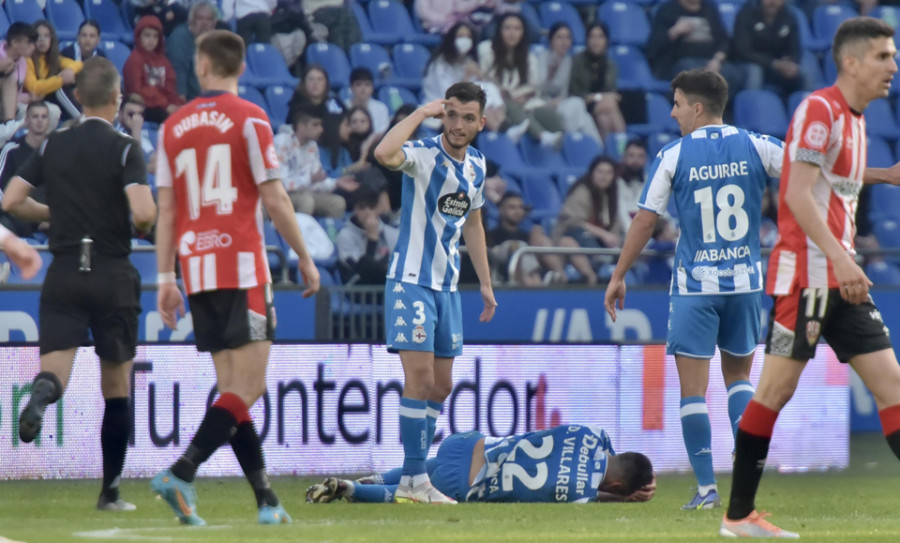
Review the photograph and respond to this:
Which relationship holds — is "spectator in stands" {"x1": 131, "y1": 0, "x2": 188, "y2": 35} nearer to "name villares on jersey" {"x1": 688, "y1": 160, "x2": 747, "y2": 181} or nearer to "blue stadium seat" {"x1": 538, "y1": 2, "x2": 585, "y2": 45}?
"blue stadium seat" {"x1": 538, "y1": 2, "x2": 585, "y2": 45}

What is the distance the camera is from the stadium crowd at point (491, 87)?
486 inches

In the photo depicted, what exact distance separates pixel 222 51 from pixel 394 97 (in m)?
8.13

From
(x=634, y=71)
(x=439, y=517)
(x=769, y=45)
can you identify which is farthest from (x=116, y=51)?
(x=439, y=517)

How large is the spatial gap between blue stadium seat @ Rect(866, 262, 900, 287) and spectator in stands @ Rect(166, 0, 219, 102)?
6.35m

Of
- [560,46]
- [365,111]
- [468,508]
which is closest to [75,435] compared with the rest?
[468,508]

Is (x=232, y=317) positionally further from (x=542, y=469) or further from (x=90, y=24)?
(x=90, y=24)

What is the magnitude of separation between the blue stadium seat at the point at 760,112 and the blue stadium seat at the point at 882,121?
959mm

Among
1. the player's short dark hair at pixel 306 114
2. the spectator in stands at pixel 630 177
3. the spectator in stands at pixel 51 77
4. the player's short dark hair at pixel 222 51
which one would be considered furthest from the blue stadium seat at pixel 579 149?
the player's short dark hair at pixel 222 51

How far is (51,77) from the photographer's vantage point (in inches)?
482

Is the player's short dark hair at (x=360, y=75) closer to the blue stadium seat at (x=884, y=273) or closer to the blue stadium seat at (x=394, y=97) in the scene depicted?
the blue stadium seat at (x=394, y=97)

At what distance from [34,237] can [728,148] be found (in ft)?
22.6

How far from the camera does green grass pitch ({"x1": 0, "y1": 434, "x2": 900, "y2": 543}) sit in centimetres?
528

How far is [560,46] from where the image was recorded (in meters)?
14.2

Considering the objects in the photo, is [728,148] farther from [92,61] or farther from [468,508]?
[92,61]
